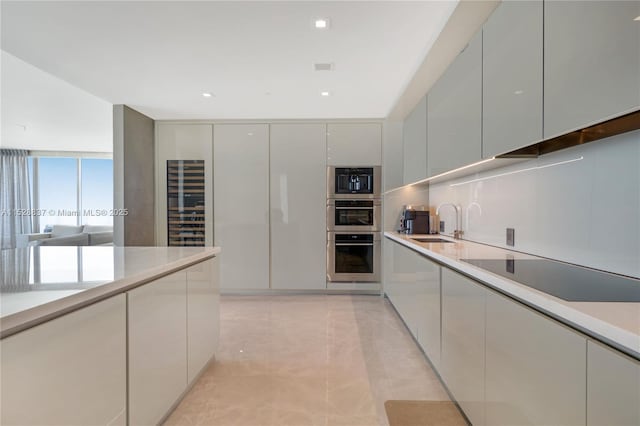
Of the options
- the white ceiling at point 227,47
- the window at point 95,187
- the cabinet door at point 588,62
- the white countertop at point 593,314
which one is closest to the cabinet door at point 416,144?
the white ceiling at point 227,47

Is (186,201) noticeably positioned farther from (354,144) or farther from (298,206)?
(354,144)

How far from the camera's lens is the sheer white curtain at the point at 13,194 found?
7023 millimetres

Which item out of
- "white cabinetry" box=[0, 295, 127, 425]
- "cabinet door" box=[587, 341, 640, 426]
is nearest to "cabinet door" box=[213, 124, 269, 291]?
"white cabinetry" box=[0, 295, 127, 425]

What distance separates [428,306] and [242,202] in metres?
2.84

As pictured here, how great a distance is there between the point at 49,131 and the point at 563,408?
7277 mm

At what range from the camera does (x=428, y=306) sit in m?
2.18

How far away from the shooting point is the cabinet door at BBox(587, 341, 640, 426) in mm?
688

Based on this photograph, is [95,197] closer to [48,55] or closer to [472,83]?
[48,55]

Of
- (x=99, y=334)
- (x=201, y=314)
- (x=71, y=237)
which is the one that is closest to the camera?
(x=99, y=334)

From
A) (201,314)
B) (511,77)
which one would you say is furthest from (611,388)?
(201,314)

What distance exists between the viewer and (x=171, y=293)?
1.63 m

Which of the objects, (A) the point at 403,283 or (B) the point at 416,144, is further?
(B) the point at 416,144

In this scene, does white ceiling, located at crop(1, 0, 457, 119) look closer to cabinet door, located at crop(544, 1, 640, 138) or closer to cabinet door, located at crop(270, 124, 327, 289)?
cabinet door, located at crop(270, 124, 327, 289)

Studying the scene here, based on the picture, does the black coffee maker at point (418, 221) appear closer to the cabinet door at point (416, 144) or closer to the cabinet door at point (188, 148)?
the cabinet door at point (416, 144)
